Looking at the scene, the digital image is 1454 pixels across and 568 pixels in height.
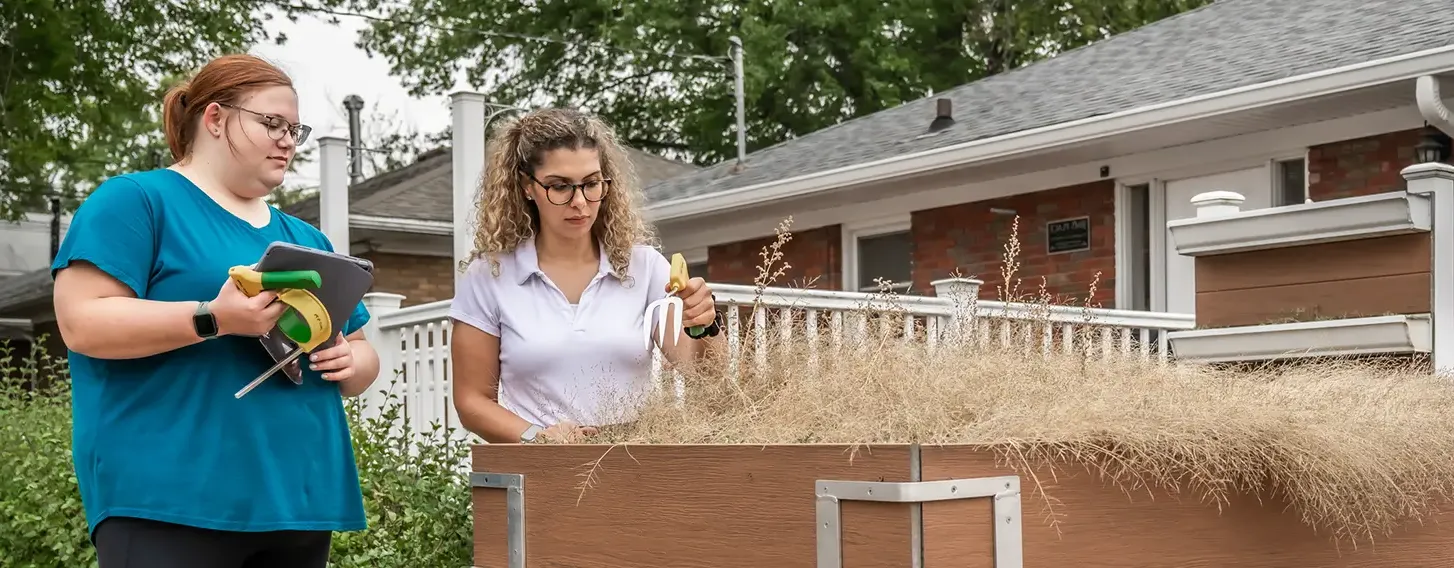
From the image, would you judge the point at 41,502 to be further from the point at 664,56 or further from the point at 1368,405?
the point at 664,56

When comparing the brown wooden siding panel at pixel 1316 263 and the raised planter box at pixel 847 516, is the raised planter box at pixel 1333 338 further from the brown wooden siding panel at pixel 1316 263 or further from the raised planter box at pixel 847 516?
the raised planter box at pixel 847 516

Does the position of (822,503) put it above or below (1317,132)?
below

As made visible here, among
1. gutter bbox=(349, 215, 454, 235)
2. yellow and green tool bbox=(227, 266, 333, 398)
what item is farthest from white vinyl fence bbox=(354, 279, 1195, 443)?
gutter bbox=(349, 215, 454, 235)

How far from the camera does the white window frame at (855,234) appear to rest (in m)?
11.4

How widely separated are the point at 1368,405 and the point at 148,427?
2270 mm

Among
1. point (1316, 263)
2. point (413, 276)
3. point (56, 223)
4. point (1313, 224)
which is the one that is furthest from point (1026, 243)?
point (56, 223)

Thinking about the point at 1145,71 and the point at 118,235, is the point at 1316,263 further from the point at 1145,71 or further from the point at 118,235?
the point at 118,235

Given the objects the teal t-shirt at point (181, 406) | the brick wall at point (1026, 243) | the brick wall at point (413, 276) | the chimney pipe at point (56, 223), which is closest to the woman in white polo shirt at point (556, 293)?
the teal t-shirt at point (181, 406)

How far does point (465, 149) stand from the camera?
734cm

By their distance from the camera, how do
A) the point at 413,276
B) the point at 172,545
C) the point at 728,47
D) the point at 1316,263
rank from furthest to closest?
the point at 728,47, the point at 413,276, the point at 1316,263, the point at 172,545

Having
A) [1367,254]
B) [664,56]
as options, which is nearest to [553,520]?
[1367,254]

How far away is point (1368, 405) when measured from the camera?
9.50 feet

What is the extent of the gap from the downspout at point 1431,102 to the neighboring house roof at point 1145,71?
32 cm

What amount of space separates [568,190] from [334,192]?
6.62m
